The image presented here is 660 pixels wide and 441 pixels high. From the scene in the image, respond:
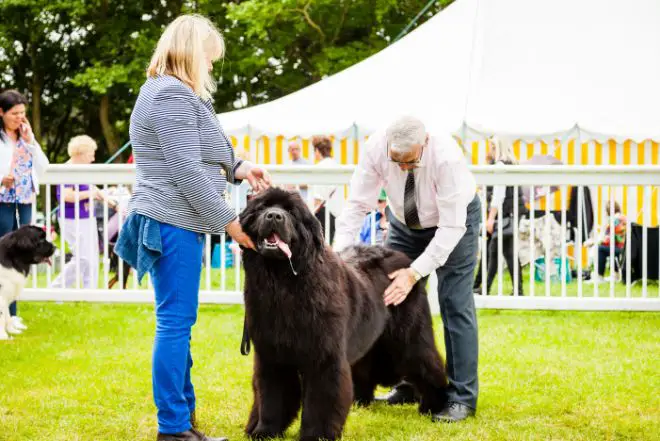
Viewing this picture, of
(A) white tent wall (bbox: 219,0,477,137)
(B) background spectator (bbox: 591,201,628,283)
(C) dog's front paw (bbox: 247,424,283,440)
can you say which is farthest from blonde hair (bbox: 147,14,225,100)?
(A) white tent wall (bbox: 219,0,477,137)

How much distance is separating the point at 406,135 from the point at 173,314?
1400mm

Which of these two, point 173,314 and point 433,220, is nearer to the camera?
point 173,314

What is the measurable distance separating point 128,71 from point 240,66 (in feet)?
9.77

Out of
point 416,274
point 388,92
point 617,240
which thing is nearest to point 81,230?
point 416,274

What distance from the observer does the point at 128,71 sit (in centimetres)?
2444

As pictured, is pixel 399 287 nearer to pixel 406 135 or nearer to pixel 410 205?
pixel 410 205

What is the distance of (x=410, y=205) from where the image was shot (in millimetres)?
4762

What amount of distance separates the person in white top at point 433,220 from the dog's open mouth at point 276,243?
883mm

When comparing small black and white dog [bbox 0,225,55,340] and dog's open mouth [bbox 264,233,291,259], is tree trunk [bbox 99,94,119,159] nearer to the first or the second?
small black and white dog [bbox 0,225,55,340]

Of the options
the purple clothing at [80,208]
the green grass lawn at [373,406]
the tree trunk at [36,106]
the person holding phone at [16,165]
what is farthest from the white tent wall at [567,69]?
the tree trunk at [36,106]

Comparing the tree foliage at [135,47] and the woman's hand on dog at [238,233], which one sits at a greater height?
the tree foliage at [135,47]

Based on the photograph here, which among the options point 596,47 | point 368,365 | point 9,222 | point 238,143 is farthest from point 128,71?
point 368,365

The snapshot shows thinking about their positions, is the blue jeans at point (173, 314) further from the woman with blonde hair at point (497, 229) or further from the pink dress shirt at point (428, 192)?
the woman with blonde hair at point (497, 229)

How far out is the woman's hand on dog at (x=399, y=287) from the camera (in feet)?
15.1
